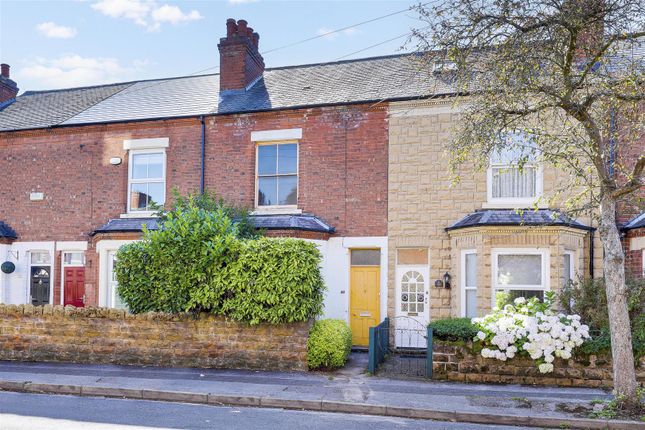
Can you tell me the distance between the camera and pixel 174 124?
16.9 metres

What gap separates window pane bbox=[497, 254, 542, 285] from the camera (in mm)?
13477

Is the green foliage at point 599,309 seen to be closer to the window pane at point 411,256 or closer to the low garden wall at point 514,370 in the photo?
the low garden wall at point 514,370

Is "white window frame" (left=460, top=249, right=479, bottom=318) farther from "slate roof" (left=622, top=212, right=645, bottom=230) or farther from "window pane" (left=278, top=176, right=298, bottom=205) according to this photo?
"window pane" (left=278, top=176, right=298, bottom=205)

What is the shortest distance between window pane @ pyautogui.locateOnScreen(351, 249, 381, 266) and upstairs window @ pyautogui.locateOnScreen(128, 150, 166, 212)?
5.68 m

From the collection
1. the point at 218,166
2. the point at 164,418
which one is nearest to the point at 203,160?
the point at 218,166

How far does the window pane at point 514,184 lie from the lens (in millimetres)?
14203

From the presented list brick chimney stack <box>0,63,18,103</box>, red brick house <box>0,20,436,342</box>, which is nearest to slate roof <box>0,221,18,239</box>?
red brick house <box>0,20,436,342</box>

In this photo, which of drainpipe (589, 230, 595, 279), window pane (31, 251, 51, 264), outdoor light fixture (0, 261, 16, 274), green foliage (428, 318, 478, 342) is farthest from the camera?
window pane (31, 251, 51, 264)

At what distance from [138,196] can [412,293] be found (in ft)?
26.4

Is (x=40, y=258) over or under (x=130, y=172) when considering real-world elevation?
under

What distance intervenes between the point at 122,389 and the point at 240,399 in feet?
6.69

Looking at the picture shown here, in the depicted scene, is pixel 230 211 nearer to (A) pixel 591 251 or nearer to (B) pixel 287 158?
(B) pixel 287 158

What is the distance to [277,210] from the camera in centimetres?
1593

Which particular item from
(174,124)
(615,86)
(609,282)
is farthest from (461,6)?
(174,124)
